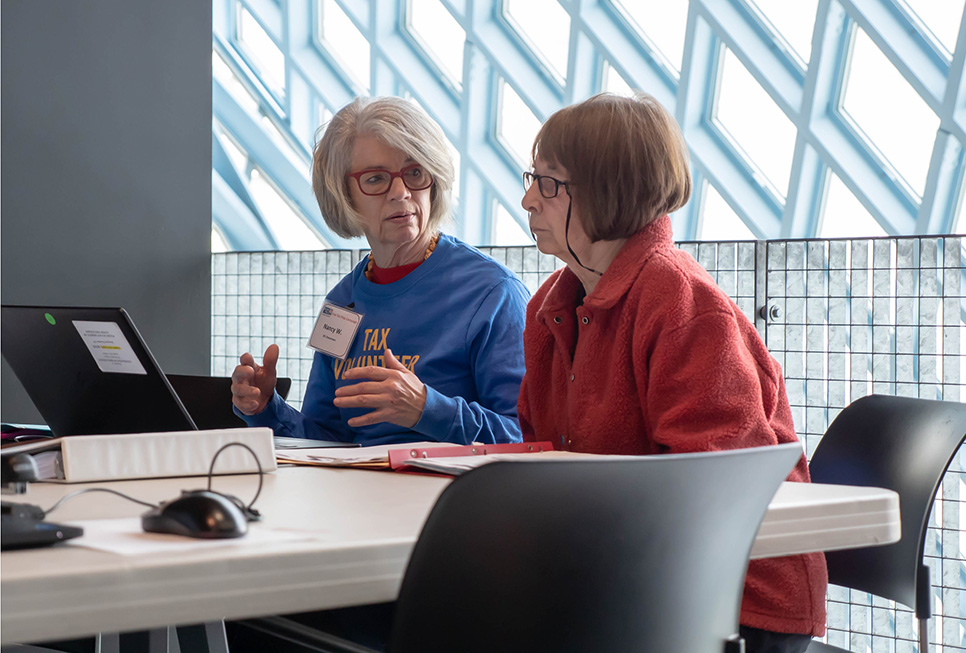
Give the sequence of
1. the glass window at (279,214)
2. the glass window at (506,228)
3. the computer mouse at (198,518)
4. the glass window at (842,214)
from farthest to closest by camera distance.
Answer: the glass window at (506,228), the glass window at (279,214), the glass window at (842,214), the computer mouse at (198,518)

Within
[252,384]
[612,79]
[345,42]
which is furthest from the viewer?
[345,42]

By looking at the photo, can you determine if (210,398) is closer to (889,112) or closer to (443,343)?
(443,343)

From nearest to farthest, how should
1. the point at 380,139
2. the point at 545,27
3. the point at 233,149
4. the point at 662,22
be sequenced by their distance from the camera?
the point at 380,139 < the point at 662,22 < the point at 545,27 < the point at 233,149

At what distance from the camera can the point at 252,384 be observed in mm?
2129

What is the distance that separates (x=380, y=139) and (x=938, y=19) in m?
5.33

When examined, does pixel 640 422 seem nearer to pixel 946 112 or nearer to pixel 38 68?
pixel 38 68

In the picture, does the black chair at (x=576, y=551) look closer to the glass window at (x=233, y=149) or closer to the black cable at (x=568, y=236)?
the black cable at (x=568, y=236)

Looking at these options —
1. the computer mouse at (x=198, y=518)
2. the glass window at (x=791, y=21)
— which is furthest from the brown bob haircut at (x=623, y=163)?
the glass window at (x=791, y=21)

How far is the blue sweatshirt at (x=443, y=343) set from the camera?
209 cm

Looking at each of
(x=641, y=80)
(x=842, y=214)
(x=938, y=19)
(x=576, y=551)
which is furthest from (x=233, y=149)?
(x=576, y=551)

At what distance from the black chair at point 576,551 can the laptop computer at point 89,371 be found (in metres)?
0.94

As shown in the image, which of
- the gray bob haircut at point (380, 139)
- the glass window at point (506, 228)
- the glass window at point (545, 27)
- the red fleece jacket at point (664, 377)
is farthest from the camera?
the glass window at point (506, 228)

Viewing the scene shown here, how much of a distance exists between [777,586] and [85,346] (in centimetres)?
116

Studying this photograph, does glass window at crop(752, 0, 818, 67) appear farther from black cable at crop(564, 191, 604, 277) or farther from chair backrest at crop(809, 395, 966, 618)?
black cable at crop(564, 191, 604, 277)
